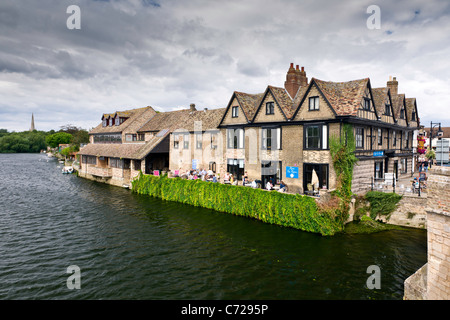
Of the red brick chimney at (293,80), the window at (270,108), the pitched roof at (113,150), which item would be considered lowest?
the pitched roof at (113,150)

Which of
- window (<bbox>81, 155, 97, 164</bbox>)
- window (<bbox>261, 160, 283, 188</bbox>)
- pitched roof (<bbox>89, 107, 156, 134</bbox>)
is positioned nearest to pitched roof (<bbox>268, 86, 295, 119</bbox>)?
window (<bbox>261, 160, 283, 188</bbox>)

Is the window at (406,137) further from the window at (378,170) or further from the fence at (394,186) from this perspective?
the fence at (394,186)

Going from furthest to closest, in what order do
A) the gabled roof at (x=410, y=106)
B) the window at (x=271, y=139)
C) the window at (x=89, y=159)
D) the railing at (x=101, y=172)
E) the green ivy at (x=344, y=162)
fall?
the window at (x=89, y=159) < the railing at (x=101, y=172) < the gabled roof at (x=410, y=106) < the window at (x=271, y=139) < the green ivy at (x=344, y=162)

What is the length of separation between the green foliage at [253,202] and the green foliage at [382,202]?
12.5ft

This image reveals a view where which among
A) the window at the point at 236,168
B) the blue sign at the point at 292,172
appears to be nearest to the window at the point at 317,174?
the blue sign at the point at 292,172

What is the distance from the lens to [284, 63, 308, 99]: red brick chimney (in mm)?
27531

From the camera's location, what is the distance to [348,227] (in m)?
20.2

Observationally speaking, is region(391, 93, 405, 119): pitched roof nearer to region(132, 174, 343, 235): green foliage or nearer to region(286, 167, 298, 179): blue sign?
region(286, 167, 298, 179): blue sign

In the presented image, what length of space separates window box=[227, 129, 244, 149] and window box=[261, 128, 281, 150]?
116 inches

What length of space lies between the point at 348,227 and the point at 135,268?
15333 mm

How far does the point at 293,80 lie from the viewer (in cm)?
2753

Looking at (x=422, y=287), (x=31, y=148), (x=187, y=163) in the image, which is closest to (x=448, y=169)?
(x=422, y=287)

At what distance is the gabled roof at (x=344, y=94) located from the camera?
2134cm

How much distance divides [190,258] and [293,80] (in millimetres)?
20401
